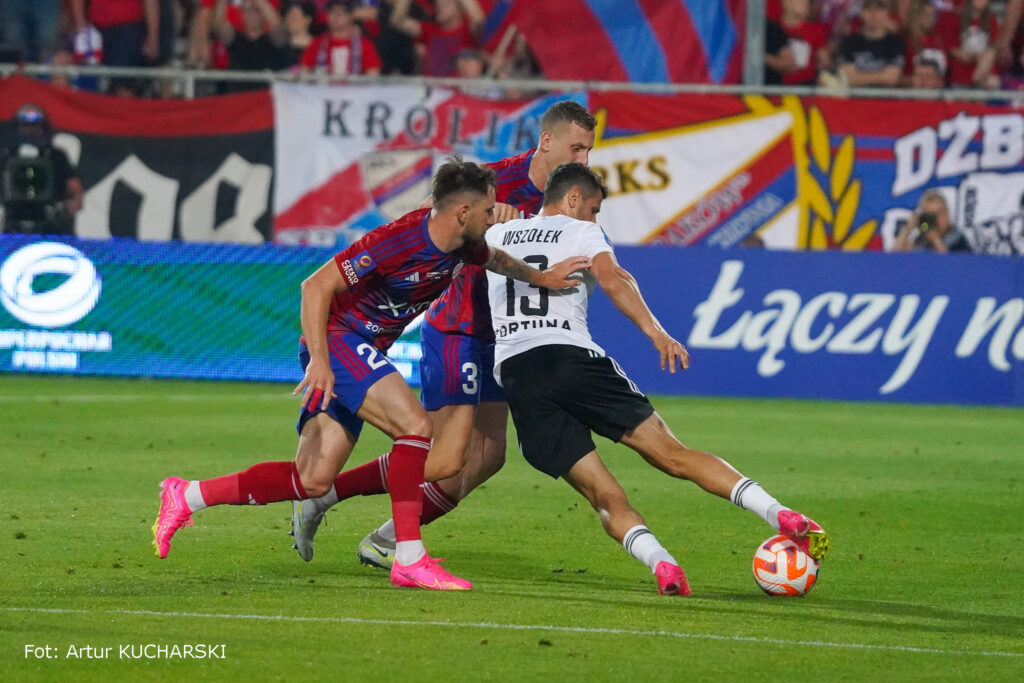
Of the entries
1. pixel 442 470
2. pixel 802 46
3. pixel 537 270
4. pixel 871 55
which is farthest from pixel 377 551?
pixel 802 46

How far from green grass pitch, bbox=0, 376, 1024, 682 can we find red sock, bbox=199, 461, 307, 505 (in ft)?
1.10

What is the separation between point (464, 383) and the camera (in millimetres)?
7617

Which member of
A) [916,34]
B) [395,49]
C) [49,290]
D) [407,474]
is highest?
[916,34]

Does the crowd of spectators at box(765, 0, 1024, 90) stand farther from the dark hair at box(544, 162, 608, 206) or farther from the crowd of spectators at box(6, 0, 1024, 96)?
the dark hair at box(544, 162, 608, 206)

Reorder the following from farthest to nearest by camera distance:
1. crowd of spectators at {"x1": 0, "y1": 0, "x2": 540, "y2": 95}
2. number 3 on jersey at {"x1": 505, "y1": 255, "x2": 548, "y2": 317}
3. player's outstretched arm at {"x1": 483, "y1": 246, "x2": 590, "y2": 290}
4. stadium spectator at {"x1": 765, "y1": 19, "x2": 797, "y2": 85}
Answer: stadium spectator at {"x1": 765, "y1": 19, "x2": 797, "y2": 85}
crowd of spectators at {"x1": 0, "y1": 0, "x2": 540, "y2": 95}
number 3 on jersey at {"x1": 505, "y1": 255, "x2": 548, "y2": 317}
player's outstretched arm at {"x1": 483, "y1": 246, "x2": 590, "y2": 290}

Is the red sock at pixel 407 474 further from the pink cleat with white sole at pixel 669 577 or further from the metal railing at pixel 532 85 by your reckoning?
the metal railing at pixel 532 85

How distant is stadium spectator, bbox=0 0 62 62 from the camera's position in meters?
18.9

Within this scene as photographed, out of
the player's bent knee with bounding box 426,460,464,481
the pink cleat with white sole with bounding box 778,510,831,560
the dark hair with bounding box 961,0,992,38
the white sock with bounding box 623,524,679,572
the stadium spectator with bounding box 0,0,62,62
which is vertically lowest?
the stadium spectator with bounding box 0,0,62,62

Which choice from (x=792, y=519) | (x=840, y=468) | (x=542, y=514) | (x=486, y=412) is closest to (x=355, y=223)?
(x=840, y=468)

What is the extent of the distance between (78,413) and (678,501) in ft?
19.3

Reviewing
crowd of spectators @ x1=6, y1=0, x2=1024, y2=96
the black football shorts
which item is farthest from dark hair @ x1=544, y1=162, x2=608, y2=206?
crowd of spectators @ x1=6, y1=0, x2=1024, y2=96

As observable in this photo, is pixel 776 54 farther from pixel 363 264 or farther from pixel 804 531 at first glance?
pixel 804 531

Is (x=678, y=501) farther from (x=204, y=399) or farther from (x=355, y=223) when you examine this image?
(x=355, y=223)

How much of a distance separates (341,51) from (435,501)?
1153 centimetres
